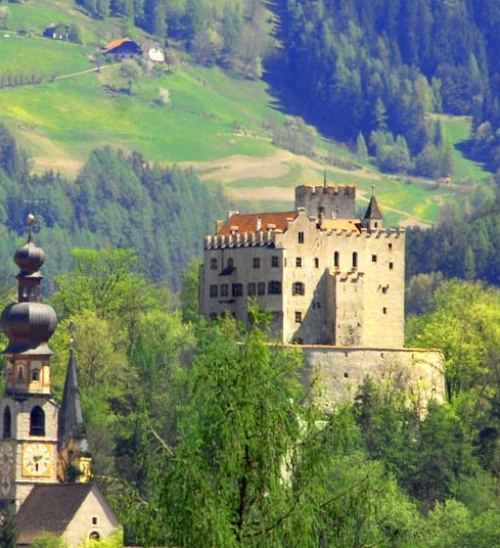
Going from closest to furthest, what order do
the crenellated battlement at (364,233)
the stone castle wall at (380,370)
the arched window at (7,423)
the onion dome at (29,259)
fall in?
the arched window at (7,423), the stone castle wall at (380,370), the onion dome at (29,259), the crenellated battlement at (364,233)

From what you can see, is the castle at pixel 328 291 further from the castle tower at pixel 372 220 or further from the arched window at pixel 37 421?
the arched window at pixel 37 421

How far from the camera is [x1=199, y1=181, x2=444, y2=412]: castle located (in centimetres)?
11350

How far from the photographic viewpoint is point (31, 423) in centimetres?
10669

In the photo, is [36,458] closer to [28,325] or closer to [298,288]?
[28,325]

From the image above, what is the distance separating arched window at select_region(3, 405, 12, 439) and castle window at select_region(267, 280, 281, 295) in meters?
12.9

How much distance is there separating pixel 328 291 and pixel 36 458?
591 inches

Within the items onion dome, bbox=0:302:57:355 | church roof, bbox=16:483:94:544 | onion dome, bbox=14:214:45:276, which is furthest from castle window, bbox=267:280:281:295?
church roof, bbox=16:483:94:544

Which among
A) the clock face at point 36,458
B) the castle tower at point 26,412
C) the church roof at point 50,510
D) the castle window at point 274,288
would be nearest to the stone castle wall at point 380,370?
the castle window at point 274,288

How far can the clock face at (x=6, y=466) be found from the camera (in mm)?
106062

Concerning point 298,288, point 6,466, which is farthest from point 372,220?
point 6,466

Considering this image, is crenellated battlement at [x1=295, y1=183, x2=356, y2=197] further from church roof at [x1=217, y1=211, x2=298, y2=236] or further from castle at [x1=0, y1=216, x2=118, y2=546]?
castle at [x1=0, y1=216, x2=118, y2=546]

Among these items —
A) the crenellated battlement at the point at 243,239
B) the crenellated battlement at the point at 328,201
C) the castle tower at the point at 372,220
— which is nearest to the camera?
the crenellated battlement at the point at 243,239

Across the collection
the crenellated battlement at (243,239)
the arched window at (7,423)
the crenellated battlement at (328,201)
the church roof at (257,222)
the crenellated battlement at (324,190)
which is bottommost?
the arched window at (7,423)

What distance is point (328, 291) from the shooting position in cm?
11500
